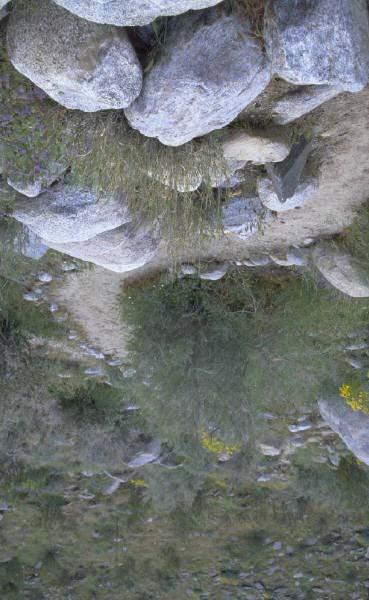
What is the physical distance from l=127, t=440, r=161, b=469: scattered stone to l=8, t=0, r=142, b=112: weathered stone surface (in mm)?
4849

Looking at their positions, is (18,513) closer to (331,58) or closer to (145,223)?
Answer: (145,223)

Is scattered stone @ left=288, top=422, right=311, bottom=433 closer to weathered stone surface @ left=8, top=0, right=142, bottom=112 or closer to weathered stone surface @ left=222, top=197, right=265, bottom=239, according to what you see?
weathered stone surface @ left=222, top=197, right=265, bottom=239

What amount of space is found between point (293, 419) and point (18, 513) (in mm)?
3623

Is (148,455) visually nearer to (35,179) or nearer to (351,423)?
(351,423)

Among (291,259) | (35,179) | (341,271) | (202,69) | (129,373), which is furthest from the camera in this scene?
(129,373)

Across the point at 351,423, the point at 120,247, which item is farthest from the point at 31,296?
the point at 351,423

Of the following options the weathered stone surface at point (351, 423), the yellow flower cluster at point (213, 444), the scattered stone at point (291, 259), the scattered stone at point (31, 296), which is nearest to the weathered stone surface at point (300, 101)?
the scattered stone at point (291, 259)

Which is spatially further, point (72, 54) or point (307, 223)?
point (307, 223)

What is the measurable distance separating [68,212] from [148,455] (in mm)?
4049

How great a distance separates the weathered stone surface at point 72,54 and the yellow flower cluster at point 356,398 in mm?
3150

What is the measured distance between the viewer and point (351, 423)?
5.20 meters

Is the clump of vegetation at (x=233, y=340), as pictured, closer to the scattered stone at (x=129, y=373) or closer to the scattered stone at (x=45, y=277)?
the scattered stone at (x=129, y=373)

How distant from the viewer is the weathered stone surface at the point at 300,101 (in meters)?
2.76

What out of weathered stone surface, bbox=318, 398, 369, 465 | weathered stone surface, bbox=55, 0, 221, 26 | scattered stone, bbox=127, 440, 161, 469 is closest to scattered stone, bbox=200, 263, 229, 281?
weathered stone surface, bbox=318, 398, 369, 465
